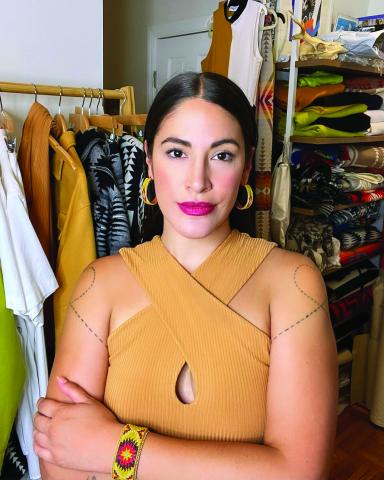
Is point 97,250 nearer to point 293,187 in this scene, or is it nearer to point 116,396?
point 116,396

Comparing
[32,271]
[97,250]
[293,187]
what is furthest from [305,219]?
[32,271]

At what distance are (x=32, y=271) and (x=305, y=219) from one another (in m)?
1.40

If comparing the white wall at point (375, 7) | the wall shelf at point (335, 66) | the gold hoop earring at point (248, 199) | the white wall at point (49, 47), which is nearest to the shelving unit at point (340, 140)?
the wall shelf at point (335, 66)

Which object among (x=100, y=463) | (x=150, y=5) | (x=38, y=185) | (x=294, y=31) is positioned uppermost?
(x=150, y=5)

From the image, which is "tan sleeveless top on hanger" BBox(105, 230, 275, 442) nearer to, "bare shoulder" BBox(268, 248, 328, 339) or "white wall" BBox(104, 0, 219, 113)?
"bare shoulder" BBox(268, 248, 328, 339)

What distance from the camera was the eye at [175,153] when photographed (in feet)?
2.87

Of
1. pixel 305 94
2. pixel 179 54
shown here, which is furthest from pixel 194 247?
pixel 179 54

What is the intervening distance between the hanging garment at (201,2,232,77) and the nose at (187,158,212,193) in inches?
54.5

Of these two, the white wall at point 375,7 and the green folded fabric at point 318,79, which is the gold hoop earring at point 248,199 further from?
the white wall at point 375,7

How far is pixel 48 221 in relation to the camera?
4.31 ft

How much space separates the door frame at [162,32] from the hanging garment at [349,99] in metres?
1.19

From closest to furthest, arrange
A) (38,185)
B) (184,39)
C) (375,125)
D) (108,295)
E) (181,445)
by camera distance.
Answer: (181,445), (108,295), (38,185), (375,125), (184,39)

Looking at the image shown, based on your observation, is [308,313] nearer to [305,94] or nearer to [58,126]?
[58,126]

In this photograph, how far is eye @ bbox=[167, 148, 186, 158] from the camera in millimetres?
874
